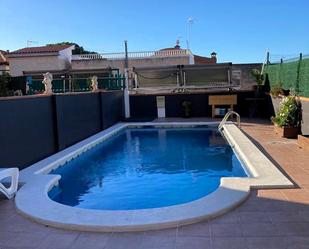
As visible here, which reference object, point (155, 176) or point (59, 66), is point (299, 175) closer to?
point (155, 176)

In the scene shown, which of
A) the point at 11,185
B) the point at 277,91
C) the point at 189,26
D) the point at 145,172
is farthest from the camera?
the point at 189,26

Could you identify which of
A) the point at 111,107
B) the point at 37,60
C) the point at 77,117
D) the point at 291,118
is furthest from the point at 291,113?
the point at 37,60

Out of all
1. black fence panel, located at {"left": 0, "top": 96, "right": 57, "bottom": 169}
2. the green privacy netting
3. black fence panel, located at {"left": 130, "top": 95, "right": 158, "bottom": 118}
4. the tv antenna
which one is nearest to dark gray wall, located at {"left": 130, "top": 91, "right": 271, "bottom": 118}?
black fence panel, located at {"left": 130, "top": 95, "right": 158, "bottom": 118}

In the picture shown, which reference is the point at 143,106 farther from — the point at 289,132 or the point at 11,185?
the point at 11,185

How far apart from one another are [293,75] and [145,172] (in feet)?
20.5

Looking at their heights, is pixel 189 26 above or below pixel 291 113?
above

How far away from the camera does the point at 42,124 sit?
9117mm

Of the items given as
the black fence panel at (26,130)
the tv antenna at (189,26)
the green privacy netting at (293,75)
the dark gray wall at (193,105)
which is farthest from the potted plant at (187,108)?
the tv antenna at (189,26)

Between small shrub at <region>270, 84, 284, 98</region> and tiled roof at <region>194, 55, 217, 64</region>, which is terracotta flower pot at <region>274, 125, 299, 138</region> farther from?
tiled roof at <region>194, 55, 217, 64</region>

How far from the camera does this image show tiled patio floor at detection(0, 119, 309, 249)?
157 inches

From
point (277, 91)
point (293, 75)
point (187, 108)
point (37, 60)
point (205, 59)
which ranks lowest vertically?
point (187, 108)

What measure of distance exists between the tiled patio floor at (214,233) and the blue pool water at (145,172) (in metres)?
1.77

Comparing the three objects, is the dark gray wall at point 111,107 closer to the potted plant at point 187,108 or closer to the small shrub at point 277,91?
the potted plant at point 187,108

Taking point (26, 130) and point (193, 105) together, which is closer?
point (26, 130)
